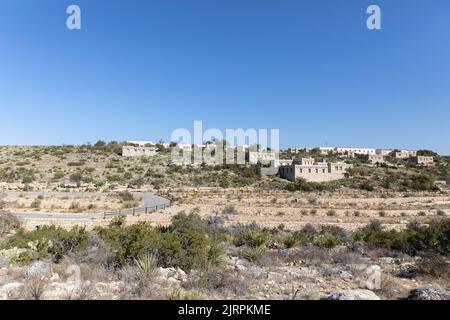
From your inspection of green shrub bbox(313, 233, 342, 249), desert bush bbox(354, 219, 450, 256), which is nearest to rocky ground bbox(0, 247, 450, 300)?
desert bush bbox(354, 219, 450, 256)

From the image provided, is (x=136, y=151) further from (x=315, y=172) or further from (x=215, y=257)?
(x=215, y=257)

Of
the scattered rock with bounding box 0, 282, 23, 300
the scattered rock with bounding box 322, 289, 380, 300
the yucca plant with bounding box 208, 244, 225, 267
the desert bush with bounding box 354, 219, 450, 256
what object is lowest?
the desert bush with bounding box 354, 219, 450, 256

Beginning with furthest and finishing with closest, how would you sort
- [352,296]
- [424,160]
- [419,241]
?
[424,160] → [419,241] → [352,296]

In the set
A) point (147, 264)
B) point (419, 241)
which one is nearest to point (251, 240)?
point (419, 241)

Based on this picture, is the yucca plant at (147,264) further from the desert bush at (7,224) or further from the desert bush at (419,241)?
the desert bush at (7,224)

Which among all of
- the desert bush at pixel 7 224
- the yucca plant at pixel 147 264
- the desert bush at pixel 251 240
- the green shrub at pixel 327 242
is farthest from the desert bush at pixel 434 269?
the desert bush at pixel 7 224

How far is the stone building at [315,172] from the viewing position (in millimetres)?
57875

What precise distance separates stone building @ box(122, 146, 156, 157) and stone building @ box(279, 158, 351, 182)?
118 feet

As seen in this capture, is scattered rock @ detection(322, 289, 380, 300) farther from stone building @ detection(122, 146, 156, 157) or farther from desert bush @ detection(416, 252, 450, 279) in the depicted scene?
stone building @ detection(122, 146, 156, 157)

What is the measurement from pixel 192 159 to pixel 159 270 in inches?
2797

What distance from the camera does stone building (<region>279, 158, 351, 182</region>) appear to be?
190ft

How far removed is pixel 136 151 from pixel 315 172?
4422 centimetres

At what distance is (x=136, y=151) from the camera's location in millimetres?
81500

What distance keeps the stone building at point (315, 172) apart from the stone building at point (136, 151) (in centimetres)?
3586
